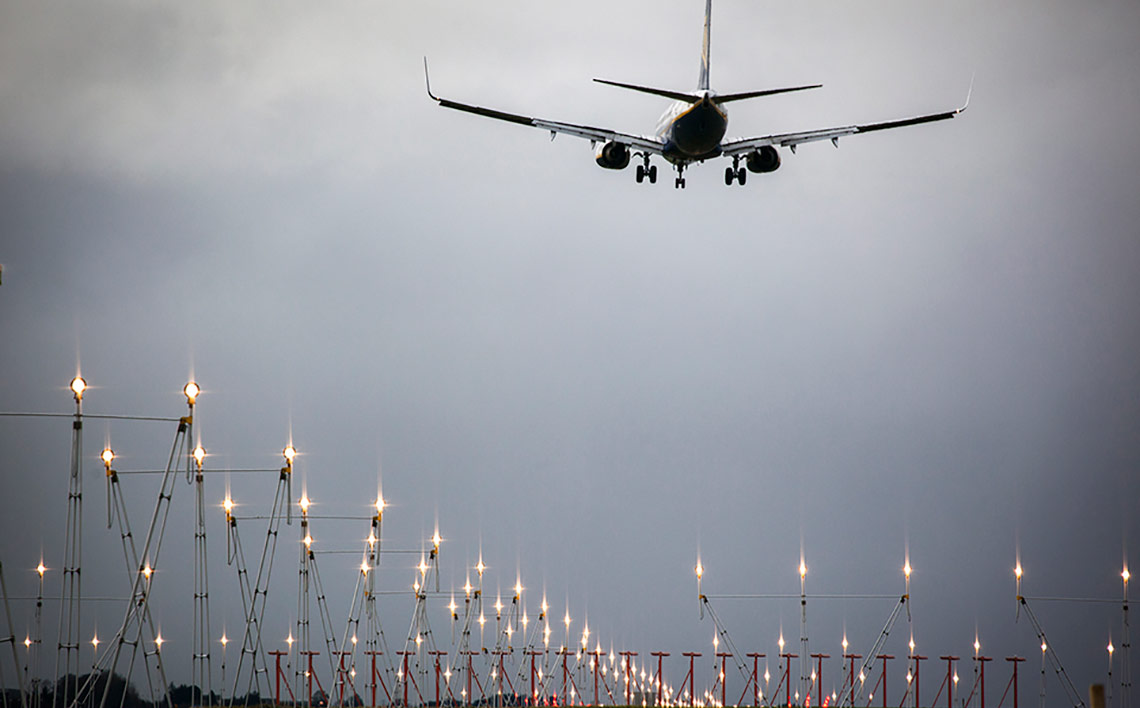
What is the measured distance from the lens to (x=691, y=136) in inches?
2785

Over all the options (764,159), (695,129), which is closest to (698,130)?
(695,129)

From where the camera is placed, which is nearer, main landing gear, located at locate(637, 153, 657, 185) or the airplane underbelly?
the airplane underbelly

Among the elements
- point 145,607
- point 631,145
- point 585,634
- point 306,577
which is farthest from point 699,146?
point 585,634

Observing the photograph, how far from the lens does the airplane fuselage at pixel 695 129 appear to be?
70.2 metres

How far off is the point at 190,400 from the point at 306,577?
103 ft

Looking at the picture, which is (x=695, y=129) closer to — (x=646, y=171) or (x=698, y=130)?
(x=698, y=130)

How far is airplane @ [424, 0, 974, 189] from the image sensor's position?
70.4 m

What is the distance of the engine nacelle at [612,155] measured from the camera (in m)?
76.5

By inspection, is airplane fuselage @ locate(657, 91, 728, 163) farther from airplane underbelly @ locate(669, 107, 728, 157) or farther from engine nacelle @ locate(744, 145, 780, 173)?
engine nacelle @ locate(744, 145, 780, 173)

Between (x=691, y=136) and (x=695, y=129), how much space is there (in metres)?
0.47

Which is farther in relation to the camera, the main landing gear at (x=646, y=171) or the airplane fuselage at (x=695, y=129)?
the main landing gear at (x=646, y=171)

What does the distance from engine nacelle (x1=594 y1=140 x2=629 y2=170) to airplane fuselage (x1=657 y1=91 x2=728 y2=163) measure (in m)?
3.38

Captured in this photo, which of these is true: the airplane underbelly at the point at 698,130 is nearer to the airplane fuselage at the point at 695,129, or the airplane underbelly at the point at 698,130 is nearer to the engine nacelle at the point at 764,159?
the airplane fuselage at the point at 695,129

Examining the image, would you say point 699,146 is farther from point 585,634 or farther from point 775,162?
point 585,634
